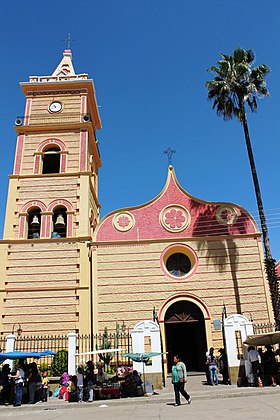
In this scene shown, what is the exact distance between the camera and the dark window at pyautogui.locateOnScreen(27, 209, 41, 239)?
23.5 meters

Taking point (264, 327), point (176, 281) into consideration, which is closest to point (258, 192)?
point (176, 281)

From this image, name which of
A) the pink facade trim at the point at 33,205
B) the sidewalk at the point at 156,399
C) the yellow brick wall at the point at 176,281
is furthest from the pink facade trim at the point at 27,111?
the sidewalk at the point at 156,399

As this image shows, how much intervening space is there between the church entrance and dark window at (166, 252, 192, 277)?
179cm

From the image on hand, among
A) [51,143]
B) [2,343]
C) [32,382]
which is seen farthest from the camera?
[51,143]

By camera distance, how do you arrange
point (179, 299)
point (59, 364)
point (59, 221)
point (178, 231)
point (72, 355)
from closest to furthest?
point (72, 355), point (59, 364), point (179, 299), point (178, 231), point (59, 221)

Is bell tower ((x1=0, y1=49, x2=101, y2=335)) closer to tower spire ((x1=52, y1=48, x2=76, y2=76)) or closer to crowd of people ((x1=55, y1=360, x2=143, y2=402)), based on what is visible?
tower spire ((x1=52, y1=48, x2=76, y2=76))

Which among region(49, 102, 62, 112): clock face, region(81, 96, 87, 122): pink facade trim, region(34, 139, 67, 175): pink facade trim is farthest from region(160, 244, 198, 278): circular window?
region(49, 102, 62, 112): clock face

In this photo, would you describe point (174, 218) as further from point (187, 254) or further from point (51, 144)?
point (51, 144)

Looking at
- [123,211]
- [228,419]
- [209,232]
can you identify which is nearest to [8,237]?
[123,211]

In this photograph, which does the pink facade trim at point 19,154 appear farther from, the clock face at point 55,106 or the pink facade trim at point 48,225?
the pink facade trim at point 48,225

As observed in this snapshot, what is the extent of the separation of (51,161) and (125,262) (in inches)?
383

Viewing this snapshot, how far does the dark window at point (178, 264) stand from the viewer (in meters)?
22.5

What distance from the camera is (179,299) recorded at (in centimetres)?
2134

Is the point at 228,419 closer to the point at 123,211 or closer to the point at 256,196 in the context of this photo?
the point at 256,196
